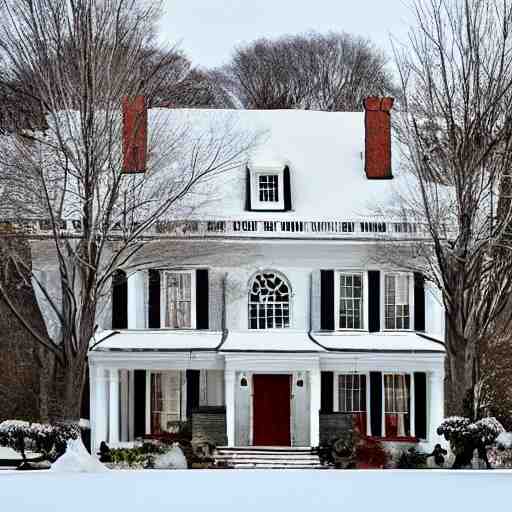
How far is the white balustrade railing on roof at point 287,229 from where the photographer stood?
2522cm

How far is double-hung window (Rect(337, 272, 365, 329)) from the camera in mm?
26250

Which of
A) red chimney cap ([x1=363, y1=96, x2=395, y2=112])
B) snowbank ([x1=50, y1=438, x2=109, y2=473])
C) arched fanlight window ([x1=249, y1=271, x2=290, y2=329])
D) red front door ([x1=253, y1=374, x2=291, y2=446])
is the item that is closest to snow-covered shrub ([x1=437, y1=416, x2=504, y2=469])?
red front door ([x1=253, y1=374, x2=291, y2=446])

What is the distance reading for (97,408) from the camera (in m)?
25.2

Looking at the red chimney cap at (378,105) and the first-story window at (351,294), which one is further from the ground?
the red chimney cap at (378,105)

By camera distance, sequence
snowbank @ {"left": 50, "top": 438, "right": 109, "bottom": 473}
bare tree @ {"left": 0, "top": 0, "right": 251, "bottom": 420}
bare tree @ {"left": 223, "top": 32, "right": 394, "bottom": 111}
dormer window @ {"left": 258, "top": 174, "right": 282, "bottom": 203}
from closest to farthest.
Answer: snowbank @ {"left": 50, "top": 438, "right": 109, "bottom": 473} → bare tree @ {"left": 0, "top": 0, "right": 251, "bottom": 420} → dormer window @ {"left": 258, "top": 174, "right": 282, "bottom": 203} → bare tree @ {"left": 223, "top": 32, "right": 394, "bottom": 111}

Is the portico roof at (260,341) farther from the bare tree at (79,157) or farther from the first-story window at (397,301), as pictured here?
the bare tree at (79,157)

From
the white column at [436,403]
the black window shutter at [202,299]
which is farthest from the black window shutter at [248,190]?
the white column at [436,403]

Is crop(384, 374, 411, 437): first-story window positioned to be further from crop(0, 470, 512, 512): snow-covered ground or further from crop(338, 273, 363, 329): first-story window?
crop(0, 470, 512, 512): snow-covered ground

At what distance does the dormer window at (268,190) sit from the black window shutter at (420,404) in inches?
183

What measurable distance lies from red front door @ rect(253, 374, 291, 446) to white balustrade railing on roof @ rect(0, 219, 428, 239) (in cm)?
311

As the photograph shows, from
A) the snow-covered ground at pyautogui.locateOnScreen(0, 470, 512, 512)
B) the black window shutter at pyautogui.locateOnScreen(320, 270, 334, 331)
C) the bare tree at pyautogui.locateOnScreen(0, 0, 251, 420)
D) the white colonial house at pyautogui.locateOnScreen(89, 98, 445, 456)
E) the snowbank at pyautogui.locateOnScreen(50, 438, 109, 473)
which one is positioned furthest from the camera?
the black window shutter at pyautogui.locateOnScreen(320, 270, 334, 331)

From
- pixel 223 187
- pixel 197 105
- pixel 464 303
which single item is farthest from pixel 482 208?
pixel 197 105

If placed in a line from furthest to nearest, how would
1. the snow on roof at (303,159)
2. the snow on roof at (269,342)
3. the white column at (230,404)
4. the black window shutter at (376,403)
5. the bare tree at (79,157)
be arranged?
the snow on roof at (303,159), the black window shutter at (376,403), the snow on roof at (269,342), the white column at (230,404), the bare tree at (79,157)

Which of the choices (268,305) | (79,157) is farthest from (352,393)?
(79,157)
